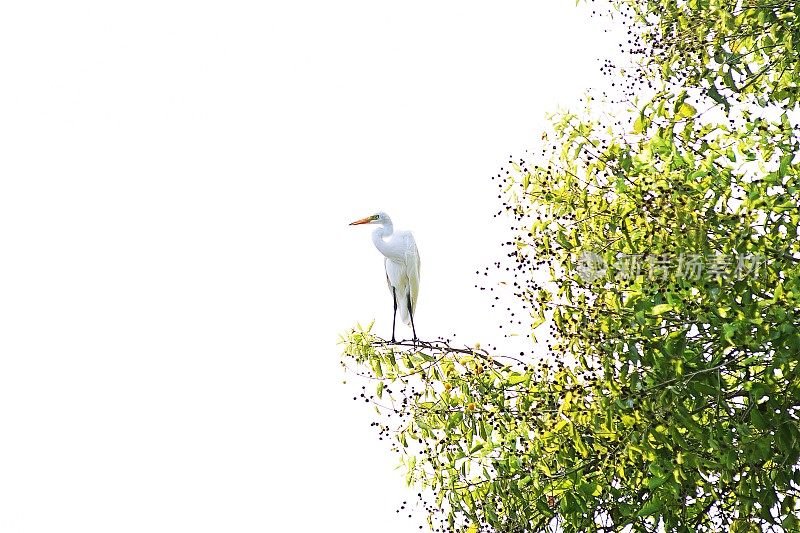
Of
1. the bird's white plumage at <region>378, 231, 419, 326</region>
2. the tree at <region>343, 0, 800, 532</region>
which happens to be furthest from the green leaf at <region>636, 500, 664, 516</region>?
the bird's white plumage at <region>378, 231, 419, 326</region>

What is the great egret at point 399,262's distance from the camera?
23.4 feet

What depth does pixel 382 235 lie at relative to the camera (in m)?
7.18

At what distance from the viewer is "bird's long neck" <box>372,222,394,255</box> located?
23.4 feet

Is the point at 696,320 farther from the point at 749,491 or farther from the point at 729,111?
the point at 729,111

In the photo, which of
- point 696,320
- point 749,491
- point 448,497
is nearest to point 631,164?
point 696,320

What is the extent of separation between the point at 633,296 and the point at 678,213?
38cm

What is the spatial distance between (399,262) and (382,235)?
21 cm

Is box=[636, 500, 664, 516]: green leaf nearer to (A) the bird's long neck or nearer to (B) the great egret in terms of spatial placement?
(B) the great egret

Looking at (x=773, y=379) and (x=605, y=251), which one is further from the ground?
(x=605, y=251)

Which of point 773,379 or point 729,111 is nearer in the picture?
point 773,379

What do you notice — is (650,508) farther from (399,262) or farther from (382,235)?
(382,235)

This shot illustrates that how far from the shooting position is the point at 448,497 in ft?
17.1

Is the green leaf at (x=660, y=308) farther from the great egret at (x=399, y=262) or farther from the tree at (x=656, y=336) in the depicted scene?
the great egret at (x=399, y=262)

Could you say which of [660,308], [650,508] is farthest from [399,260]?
[660,308]
